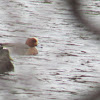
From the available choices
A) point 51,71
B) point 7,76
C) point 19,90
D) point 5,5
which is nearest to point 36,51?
point 51,71

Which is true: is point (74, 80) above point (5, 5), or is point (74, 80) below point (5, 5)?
below

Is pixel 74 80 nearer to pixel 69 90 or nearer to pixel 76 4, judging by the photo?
pixel 69 90

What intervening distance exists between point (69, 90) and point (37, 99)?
874mm

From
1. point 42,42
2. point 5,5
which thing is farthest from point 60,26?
point 5,5

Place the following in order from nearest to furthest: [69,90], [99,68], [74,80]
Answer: [69,90] → [74,80] → [99,68]

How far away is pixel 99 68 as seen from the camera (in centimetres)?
742

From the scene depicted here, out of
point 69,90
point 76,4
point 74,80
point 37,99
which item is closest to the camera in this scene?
point 76,4

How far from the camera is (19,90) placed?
5.23 m

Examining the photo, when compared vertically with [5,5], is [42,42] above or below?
below

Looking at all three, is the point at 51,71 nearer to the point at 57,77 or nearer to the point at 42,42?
the point at 57,77

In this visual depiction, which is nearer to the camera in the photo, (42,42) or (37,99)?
(37,99)

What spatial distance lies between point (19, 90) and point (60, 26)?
6.51 m

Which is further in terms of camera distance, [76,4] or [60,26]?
[60,26]

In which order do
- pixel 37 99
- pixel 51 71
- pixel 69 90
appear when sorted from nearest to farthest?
1. pixel 37 99
2. pixel 69 90
3. pixel 51 71
